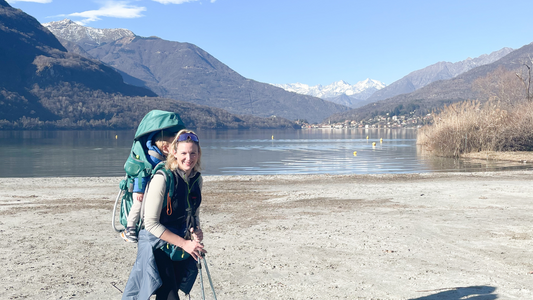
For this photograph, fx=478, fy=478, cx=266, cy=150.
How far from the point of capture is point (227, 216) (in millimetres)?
11633

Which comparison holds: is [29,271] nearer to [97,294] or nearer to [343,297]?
[97,294]

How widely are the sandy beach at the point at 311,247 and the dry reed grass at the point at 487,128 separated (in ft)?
76.8

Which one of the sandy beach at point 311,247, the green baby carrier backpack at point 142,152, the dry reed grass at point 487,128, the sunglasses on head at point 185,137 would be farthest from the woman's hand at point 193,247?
the dry reed grass at point 487,128

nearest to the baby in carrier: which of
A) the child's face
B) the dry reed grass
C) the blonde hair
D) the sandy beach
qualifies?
the child's face

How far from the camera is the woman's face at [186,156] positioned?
149 inches

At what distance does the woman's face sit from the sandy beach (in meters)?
2.69

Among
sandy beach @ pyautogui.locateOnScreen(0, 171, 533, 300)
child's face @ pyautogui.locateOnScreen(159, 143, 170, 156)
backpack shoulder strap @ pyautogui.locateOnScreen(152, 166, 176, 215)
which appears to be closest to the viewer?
backpack shoulder strap @ pyautogui.locateOnScreen(152, 166, 176, 215)

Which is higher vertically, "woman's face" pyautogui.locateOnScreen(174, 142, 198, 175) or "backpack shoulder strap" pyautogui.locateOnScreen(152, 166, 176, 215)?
"woman's face" pyautogui.locateOnScreen(174, 142, 198, 175)

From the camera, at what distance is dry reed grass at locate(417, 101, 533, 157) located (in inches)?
1448

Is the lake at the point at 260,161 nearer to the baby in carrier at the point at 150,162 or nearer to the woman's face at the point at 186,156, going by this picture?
the baby in carrier at the point at 150,162

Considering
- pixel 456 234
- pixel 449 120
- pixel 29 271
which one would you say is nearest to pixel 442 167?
pixel 449 120

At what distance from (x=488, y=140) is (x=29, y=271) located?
37.6m

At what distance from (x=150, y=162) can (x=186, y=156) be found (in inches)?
18.0

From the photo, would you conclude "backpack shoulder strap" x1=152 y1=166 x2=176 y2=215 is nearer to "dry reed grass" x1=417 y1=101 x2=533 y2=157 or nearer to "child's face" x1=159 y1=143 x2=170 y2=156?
"child's face" x1=159 y1=143 x2=170 y2=156
